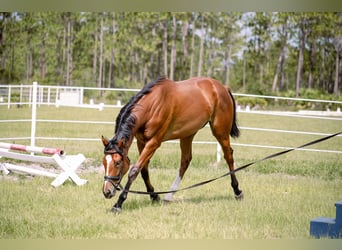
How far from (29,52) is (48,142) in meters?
1.13

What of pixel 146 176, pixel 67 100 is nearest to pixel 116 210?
pixel 146 176

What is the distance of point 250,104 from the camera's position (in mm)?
7891

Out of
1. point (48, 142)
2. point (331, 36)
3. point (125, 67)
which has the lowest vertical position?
point (48, 142)

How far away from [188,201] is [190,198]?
0.39 ft

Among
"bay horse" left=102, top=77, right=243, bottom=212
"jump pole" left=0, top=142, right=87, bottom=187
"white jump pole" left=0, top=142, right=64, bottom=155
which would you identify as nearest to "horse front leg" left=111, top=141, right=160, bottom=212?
"bay horse" left=102, top=77, right=243, bottom=212

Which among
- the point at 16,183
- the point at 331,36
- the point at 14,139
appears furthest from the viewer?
the point at 14,139

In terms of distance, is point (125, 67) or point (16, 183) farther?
point (125, 67)

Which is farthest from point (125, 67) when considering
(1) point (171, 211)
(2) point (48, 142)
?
(1) point (171, 211)

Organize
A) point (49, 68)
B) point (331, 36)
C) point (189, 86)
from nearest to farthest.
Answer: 1. point (189, 86)
2. point (331, 36)
3. point (49, 68)

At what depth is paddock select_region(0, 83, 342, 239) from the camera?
3.70 m

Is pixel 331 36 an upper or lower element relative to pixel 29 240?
upper

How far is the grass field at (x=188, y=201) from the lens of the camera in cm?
370

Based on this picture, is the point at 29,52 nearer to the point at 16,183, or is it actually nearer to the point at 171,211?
the point at 16,183

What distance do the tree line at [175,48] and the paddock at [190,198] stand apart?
572mm
